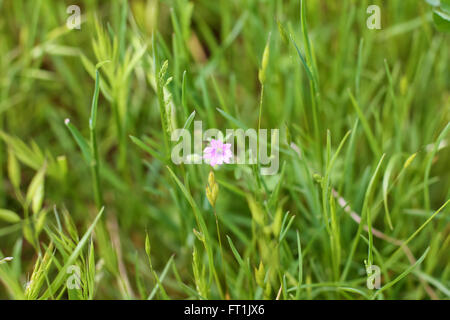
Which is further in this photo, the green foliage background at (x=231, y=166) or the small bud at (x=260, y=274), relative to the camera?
the green foliage background at (x=231, y=166)

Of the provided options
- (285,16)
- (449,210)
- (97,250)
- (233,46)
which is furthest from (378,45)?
(97,250)

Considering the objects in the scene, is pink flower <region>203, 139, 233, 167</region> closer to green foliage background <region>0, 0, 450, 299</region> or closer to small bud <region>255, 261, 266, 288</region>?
green foliage background <region>0, 0, 450, 299</region>

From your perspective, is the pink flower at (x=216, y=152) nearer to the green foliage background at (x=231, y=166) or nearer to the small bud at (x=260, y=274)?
the green foliage background at (x=231, y=166)

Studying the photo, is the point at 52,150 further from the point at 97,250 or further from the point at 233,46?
the point at 233,46

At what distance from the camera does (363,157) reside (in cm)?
101

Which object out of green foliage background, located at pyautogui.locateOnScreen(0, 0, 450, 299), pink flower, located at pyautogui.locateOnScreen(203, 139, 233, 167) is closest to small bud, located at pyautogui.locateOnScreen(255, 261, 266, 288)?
green foliage background, located at pyautogui.locateOnScreen(0, 0, 450, 299)

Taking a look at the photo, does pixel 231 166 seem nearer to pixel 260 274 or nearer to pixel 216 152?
pixel 216 152

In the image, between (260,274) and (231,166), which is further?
(231,166)

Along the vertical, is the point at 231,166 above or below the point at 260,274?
above

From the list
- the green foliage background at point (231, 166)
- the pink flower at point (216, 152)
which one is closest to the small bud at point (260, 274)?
the green foliage background at point (231, 166)

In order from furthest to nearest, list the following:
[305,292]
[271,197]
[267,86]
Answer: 1. [267,86]
2. [305,292]
3. [271,197]

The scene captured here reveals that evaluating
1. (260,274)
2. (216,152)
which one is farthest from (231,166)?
(260,274)

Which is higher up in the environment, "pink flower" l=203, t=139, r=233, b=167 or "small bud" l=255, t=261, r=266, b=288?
"pink flower" l=203, t=139, r=233, b=167
